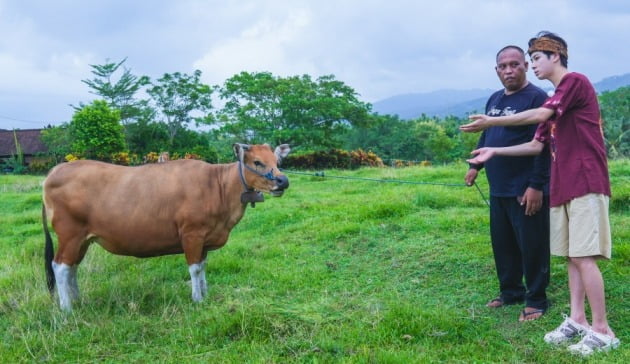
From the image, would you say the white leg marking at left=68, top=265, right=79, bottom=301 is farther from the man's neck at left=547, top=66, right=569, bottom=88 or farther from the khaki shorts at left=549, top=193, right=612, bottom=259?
the man's neck at left=547, top=66, right=569, bottom=88

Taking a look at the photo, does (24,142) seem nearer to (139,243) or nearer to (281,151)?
(139,243)

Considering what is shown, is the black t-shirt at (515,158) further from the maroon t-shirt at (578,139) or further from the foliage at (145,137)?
the foliage at (145,137)

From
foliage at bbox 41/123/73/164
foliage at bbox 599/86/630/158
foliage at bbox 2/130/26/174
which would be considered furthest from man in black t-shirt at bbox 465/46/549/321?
foliage at bbox 2/130/26/174

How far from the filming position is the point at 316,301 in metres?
5.10

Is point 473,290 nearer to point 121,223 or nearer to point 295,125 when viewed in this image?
point 121,223

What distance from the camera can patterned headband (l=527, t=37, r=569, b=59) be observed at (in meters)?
3.84

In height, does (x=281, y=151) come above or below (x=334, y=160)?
above

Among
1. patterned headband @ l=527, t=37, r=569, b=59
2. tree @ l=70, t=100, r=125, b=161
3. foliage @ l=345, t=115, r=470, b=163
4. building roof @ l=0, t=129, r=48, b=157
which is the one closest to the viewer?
patterned headband @ l=527, t=37, r=569, b=59

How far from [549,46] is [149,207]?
393 cm

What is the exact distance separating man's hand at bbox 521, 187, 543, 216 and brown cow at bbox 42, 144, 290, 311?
226cm

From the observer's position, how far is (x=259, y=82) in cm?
3434

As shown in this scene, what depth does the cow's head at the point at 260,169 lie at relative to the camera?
17.9 ft

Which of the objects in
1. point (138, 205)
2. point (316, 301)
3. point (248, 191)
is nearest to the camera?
point (316, 301)

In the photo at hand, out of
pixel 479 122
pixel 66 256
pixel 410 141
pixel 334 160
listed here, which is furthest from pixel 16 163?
pixel 479 122
